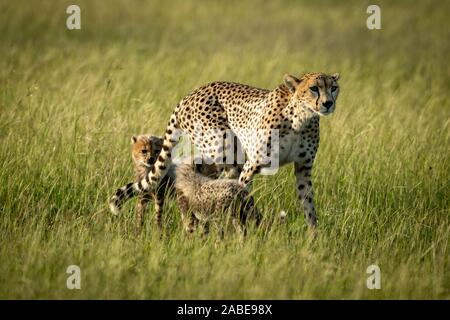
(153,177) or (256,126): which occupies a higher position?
(256,126)

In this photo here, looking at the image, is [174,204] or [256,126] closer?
[256,126]

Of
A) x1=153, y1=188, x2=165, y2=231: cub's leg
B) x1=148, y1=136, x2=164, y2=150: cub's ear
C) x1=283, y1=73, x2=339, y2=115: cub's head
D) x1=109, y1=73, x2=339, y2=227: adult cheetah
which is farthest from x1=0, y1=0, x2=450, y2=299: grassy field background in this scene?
x1=283, y1=73, x2=339, y2=115: cub's head

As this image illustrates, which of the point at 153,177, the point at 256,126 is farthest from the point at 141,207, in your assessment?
the point at 256,126

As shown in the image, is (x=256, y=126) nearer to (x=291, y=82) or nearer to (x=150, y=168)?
(x=291, y=82)

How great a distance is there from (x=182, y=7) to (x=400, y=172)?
32.1ft

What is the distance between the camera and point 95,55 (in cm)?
1166

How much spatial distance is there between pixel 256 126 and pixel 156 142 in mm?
1011

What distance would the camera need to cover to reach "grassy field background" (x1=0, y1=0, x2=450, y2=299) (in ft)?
18.1

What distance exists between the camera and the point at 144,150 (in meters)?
7.22

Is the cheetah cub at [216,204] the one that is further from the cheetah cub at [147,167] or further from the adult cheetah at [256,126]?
the cheetah cub at [147,167]

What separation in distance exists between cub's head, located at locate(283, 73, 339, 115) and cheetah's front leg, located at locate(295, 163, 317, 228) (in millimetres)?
531

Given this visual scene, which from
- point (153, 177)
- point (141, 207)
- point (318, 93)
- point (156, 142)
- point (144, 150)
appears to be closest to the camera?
point (318, 93)

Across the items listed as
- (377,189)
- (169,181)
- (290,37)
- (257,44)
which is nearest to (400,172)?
(377,189)

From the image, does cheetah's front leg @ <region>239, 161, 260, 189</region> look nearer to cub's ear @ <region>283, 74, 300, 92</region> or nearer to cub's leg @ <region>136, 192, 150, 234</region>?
cub's ear @ <region>283, 74, 300, 92</region>
